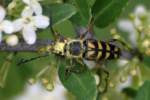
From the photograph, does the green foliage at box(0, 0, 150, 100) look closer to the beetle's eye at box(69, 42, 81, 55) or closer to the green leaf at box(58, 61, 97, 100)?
the green leaf at box(58, 61, 97, 100)

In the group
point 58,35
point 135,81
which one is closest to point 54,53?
point 58,35

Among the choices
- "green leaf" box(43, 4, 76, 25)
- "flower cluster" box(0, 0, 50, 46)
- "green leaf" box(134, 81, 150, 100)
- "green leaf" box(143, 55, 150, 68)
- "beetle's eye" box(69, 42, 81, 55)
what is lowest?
"green leaf" box(134, 81, 150, 100)

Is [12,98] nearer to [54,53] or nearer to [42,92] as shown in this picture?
[42,92]

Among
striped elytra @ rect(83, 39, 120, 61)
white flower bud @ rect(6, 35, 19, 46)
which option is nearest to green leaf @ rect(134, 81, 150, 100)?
striped elytra @ rect(83, 39, 120, 61)

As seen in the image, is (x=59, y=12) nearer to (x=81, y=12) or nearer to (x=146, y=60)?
(x=81, y=12)

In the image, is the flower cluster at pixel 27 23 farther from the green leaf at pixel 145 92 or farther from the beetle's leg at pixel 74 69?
the green leaf at pixel 145 92

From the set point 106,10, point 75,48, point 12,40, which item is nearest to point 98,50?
point 75,48
